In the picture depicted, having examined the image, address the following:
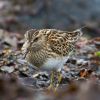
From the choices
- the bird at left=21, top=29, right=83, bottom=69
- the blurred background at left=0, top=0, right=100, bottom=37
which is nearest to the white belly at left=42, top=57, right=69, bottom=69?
the bird at left=21, top=29, right=83, bottom=69

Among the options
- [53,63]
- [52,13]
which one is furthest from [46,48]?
[52,13]

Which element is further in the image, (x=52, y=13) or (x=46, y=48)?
(x=52, y=13)

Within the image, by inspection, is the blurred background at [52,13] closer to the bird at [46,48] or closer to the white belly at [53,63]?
the bird at [46,48]

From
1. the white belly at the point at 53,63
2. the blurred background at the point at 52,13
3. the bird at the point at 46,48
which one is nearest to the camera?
the white belly at the point at 53,63

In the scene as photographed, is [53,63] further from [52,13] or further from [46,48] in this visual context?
[52,13]

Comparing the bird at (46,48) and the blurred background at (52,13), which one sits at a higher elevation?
the blurred background at (52,13)

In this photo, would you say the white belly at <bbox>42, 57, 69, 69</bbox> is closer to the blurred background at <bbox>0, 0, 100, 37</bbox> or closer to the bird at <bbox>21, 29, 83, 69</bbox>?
the bird at <bbox>21, 29, 83, 69</bbox>

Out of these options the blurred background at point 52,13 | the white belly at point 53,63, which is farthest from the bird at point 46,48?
the blurred background at point 52,13

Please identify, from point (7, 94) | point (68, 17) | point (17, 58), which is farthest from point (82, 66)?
point (68, 17)
